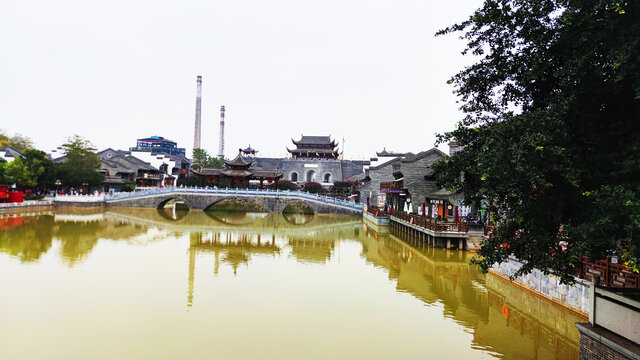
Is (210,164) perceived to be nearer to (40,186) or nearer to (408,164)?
(40,186)

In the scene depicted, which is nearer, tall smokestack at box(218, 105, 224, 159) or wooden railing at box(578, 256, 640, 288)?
wooden railing at box(578, 256, 640, 288)

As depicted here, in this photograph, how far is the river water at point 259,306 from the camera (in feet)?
26.9

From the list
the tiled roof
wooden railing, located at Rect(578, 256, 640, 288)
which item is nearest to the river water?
wooden railing, located at Rect(578, 256, 640, 288)

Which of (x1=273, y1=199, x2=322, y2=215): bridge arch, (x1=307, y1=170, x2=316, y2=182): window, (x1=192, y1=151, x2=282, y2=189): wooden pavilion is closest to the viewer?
(x1=273, y1=199, x2=322, y2=215): bridge arch

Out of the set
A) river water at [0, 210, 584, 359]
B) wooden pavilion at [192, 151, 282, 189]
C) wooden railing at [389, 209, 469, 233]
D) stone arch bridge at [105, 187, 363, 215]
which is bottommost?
river water at [0, 210, 584, 359]

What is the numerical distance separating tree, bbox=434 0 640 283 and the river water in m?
3.30

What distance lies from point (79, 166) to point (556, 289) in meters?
46.5

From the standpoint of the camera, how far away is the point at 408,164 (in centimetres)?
3130

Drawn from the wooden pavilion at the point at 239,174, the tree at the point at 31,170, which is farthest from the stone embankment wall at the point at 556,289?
the tree at the point at 31,170

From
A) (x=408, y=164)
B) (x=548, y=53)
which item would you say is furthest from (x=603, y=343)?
(x=408, y=164)

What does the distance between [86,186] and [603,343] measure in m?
51.8

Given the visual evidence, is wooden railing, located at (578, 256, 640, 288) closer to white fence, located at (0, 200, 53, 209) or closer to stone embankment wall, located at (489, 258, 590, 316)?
stone embankment wall, located at (489, 258, 590, 316)

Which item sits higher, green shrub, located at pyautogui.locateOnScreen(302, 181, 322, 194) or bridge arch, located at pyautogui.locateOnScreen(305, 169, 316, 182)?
bridge arch, located at pyautogui.locateOnScreen(305, 169, 316, 182)

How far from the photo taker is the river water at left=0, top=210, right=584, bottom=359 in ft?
26.9
